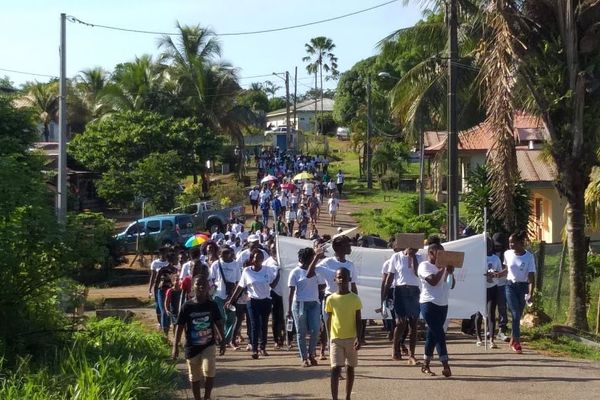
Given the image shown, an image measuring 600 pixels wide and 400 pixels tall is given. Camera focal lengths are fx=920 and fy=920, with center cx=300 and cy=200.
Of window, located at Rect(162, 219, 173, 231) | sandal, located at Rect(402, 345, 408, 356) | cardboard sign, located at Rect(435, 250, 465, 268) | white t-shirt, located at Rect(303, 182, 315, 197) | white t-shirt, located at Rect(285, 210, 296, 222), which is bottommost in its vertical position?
sandal, located at Rect(402, 345, 408, 356)

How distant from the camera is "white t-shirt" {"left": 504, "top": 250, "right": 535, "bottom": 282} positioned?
1304cm

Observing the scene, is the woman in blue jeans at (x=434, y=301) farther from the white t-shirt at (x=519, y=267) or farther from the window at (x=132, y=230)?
the window at (x=132, y=230)

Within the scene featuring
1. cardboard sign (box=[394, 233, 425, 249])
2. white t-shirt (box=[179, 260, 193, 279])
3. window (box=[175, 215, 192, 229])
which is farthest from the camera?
window (box=[175, 215, 192, 229])

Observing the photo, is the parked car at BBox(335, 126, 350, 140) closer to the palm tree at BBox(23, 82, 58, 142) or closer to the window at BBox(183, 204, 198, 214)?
the palm tree at BBox(23, 82, 58, 142)

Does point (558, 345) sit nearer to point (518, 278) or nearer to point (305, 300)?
point (518, 278)

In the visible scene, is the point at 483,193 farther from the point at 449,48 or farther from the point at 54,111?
the point at 54,111

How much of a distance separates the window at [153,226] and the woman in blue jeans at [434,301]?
2304cm

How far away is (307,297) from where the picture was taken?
39.5 feet

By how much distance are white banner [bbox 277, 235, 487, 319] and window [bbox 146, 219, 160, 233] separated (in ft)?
62.3

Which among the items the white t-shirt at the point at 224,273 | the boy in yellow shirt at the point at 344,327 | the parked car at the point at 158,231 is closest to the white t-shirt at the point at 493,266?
the white t-shirt at the point at 224,273

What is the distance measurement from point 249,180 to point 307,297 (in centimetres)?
4637

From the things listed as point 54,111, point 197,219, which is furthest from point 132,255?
point 54,111

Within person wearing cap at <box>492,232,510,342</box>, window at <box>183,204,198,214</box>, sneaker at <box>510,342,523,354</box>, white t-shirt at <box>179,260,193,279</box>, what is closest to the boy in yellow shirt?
sneaker at <box>510,342,523,354</box>

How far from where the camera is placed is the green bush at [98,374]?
28.0 feet
